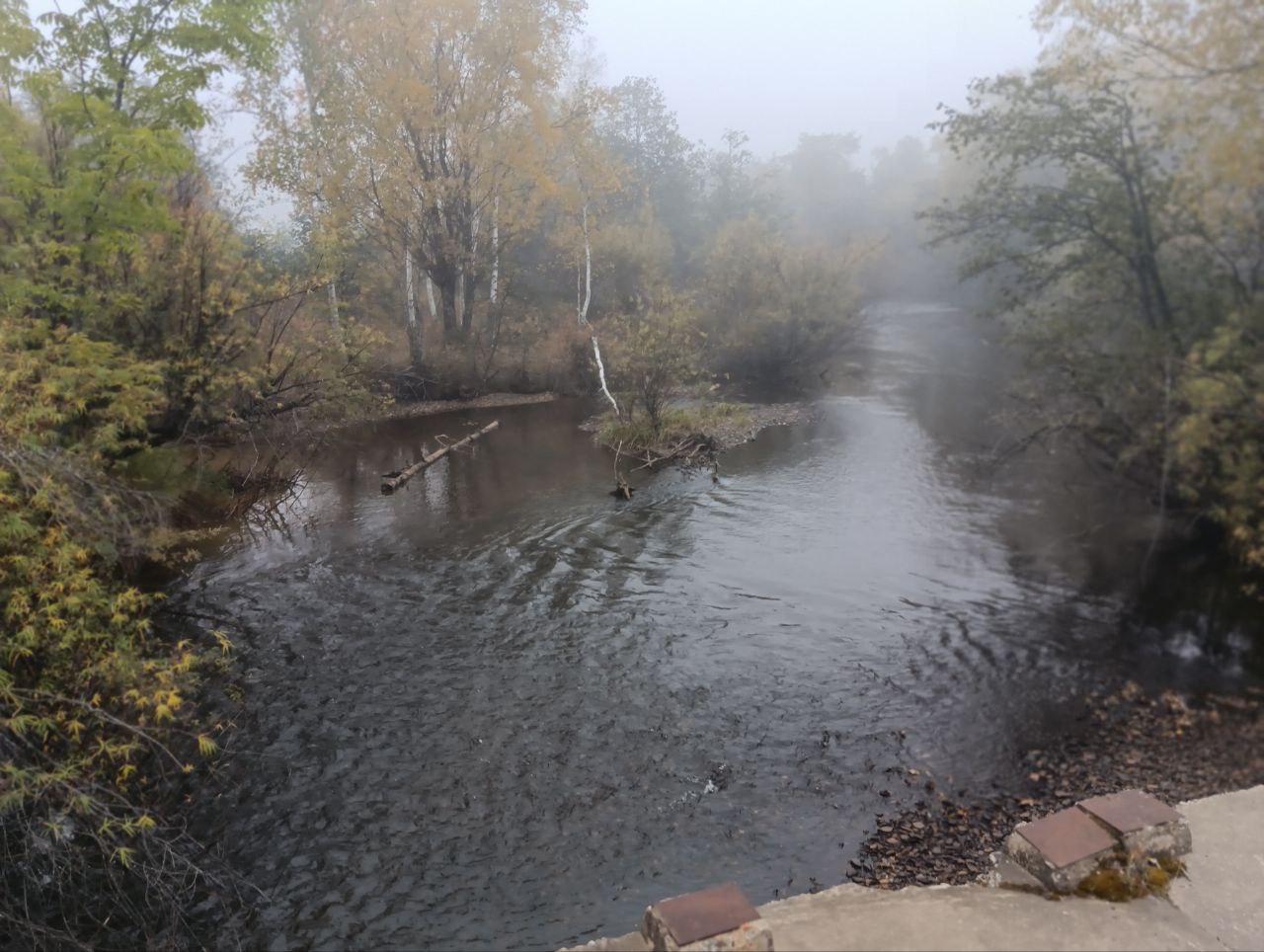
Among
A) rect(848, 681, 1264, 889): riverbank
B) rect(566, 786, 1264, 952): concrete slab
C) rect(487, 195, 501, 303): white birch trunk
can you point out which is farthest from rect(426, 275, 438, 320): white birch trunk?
rect(566, 786, 1264, 952): concrete slab

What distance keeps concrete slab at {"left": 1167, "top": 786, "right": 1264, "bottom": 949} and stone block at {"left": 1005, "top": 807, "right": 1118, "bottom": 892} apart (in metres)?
0.47

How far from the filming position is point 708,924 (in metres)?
3.61

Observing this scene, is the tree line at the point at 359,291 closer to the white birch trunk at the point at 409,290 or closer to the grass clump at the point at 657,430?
the white birch trunk at the point at 409,290

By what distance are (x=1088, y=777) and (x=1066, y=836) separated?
12.8ft

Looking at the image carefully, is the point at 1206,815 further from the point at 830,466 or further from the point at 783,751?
the point at 830,466

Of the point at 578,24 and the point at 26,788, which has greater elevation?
the point at 578,24

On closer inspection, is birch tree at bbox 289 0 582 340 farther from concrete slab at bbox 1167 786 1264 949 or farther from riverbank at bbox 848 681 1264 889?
concrete slab at bbox 1167 786 1264 949

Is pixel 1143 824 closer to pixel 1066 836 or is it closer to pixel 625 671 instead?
pixel 1066 836

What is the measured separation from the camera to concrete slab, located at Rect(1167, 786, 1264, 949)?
4090 millimetres

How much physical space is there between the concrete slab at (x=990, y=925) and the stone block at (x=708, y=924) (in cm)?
57

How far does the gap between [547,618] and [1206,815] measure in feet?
25.6

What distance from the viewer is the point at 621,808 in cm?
718

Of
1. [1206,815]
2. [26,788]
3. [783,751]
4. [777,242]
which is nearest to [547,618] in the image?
[783,751]

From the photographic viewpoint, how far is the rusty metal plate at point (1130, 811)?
4391mm
